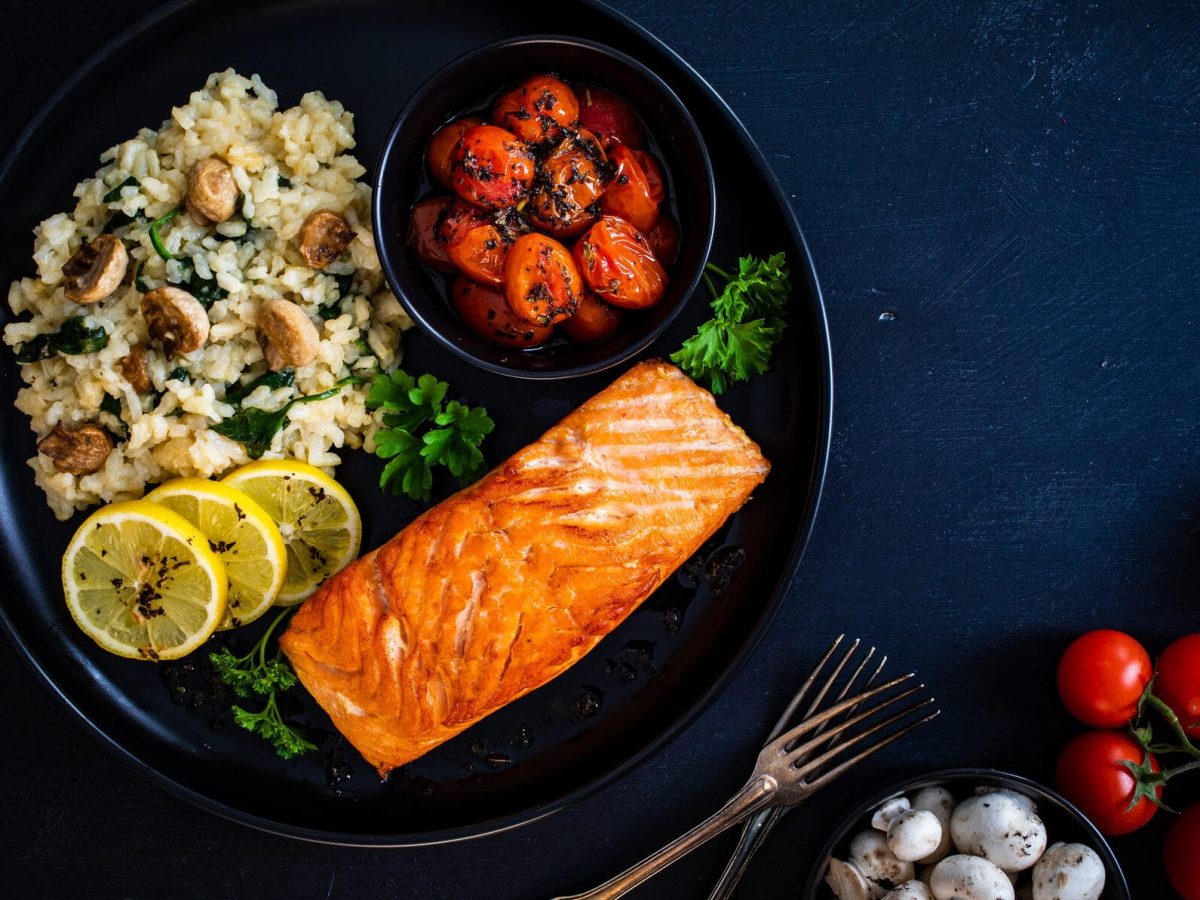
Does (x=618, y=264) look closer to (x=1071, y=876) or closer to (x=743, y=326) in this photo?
(x=743, y=326)

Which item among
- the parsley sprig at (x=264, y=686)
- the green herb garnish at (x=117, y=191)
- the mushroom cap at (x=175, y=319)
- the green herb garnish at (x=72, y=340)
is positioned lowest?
the parsley sprig at (x=264, y=686)

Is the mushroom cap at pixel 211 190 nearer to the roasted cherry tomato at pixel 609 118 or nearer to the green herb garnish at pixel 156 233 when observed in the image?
the green herb garnish at pixel 156 233

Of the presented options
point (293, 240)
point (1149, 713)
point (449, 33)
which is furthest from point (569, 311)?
point (1149, 713)

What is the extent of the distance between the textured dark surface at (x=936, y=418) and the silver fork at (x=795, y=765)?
4.1 inches

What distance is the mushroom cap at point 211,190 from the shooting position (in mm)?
2234

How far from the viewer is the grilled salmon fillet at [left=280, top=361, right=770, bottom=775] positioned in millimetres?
2217

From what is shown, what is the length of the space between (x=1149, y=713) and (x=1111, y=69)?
1811 mm

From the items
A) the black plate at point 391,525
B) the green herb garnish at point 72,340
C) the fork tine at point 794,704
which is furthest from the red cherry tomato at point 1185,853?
the green herb garnish at point 72,340

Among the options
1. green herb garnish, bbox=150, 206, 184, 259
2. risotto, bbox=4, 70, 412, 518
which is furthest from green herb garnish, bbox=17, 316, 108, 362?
green herb garnish, bbox=150, 206, 184, 259

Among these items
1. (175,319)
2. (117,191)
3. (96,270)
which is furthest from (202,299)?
(117,191)

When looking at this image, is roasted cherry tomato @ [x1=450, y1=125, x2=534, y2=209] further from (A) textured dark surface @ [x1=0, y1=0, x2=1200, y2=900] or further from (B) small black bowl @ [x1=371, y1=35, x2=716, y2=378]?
(A) textured dark surface @ [x1=0, y1=0, x2=1200, y2=900]

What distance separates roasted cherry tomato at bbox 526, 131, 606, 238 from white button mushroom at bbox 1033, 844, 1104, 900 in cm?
200

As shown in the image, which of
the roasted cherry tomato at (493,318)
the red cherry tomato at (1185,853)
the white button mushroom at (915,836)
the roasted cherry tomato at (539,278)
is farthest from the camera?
the red cherry tomato at (1185,853)

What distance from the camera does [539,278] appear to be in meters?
2.10
